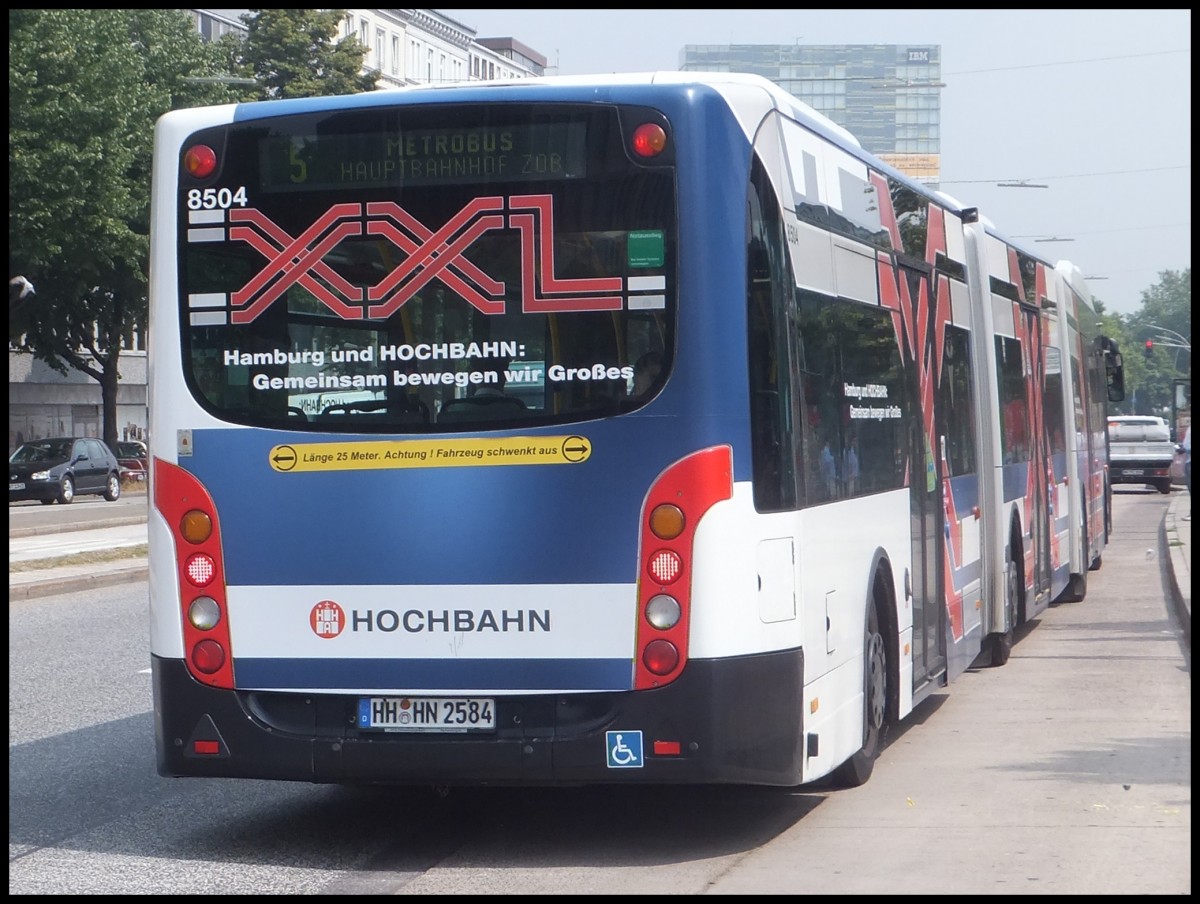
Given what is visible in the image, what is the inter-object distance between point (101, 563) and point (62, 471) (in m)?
25.1

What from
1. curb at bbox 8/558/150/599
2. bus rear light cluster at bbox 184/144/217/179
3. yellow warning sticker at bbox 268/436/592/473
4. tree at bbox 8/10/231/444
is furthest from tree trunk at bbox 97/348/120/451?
yellow warning sticker at bbox 268/436/592/473

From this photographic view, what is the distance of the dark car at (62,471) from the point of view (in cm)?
4916

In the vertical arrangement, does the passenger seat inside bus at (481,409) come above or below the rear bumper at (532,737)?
above

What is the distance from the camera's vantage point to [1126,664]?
13.8m

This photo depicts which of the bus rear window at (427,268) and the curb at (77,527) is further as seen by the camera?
the curb at (77,527)

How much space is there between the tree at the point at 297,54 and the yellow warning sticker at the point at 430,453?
182ft

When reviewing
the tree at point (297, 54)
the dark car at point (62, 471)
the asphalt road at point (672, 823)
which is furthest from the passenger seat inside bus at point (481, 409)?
the tree at point (297, 54)

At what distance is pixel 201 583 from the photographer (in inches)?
295

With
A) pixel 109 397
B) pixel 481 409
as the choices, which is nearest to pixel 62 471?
pixel 109 397

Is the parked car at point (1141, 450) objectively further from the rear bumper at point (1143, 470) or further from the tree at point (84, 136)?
the tree at point (84, 136)

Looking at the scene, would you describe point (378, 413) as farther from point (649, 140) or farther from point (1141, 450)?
point (1141, 450)

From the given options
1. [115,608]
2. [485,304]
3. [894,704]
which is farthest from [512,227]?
[115,608]

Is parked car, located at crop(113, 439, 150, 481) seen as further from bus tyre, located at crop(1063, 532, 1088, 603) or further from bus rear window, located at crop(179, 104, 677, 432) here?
bus rear window, located at crop(179, 104, 677, 432)

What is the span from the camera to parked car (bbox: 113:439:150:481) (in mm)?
61525
